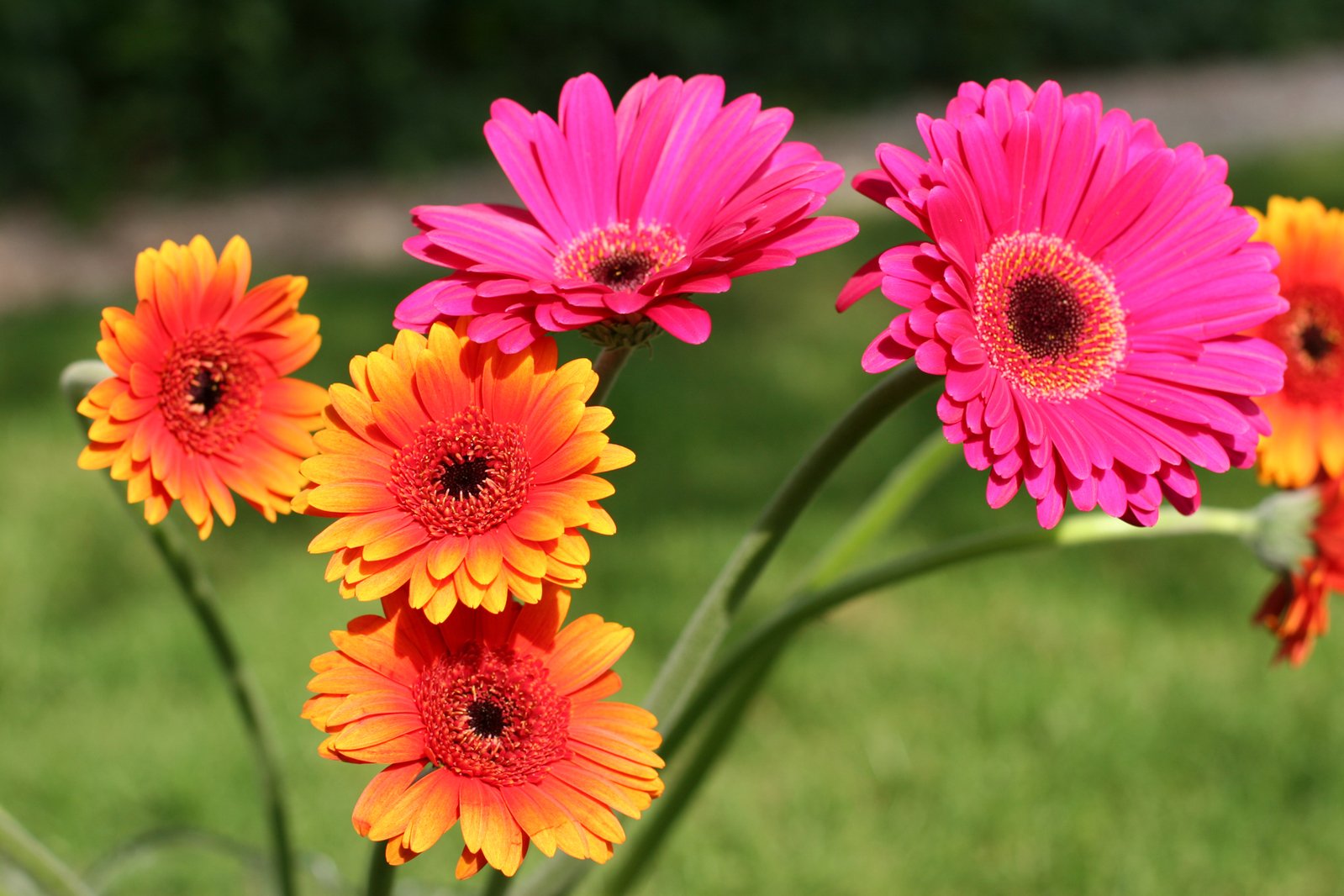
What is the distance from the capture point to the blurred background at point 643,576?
171cm

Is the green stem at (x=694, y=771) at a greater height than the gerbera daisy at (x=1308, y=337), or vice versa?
the gerbera daisy at (x=1308, y=337)

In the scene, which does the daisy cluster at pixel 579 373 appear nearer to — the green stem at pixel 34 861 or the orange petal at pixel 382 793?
the orange petal at pixel 382 793

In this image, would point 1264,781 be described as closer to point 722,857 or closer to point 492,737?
point 722,857

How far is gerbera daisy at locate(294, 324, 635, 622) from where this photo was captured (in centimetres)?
56

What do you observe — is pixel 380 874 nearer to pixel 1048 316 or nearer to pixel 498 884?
pixel 498 884

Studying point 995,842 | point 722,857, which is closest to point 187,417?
point 722,857

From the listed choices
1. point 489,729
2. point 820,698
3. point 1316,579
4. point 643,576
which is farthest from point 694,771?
point 643,576

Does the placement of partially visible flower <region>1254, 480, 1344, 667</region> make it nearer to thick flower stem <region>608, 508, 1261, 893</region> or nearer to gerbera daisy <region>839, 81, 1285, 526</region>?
thick flower stem <region>608, 508, 1261, 893</region>

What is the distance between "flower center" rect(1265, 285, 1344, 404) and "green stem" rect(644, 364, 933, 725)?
0.34 metres

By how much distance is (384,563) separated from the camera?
572mm

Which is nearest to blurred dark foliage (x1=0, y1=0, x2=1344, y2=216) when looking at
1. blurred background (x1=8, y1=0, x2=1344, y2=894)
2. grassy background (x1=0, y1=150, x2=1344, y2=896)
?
blurred background (x1=8, y1=0, x2=1344, y2=894)

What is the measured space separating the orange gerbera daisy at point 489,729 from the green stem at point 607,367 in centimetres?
11

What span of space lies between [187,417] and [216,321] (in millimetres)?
59

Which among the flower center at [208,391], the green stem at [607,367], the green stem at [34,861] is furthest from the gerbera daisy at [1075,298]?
the green stem at [34,861]
